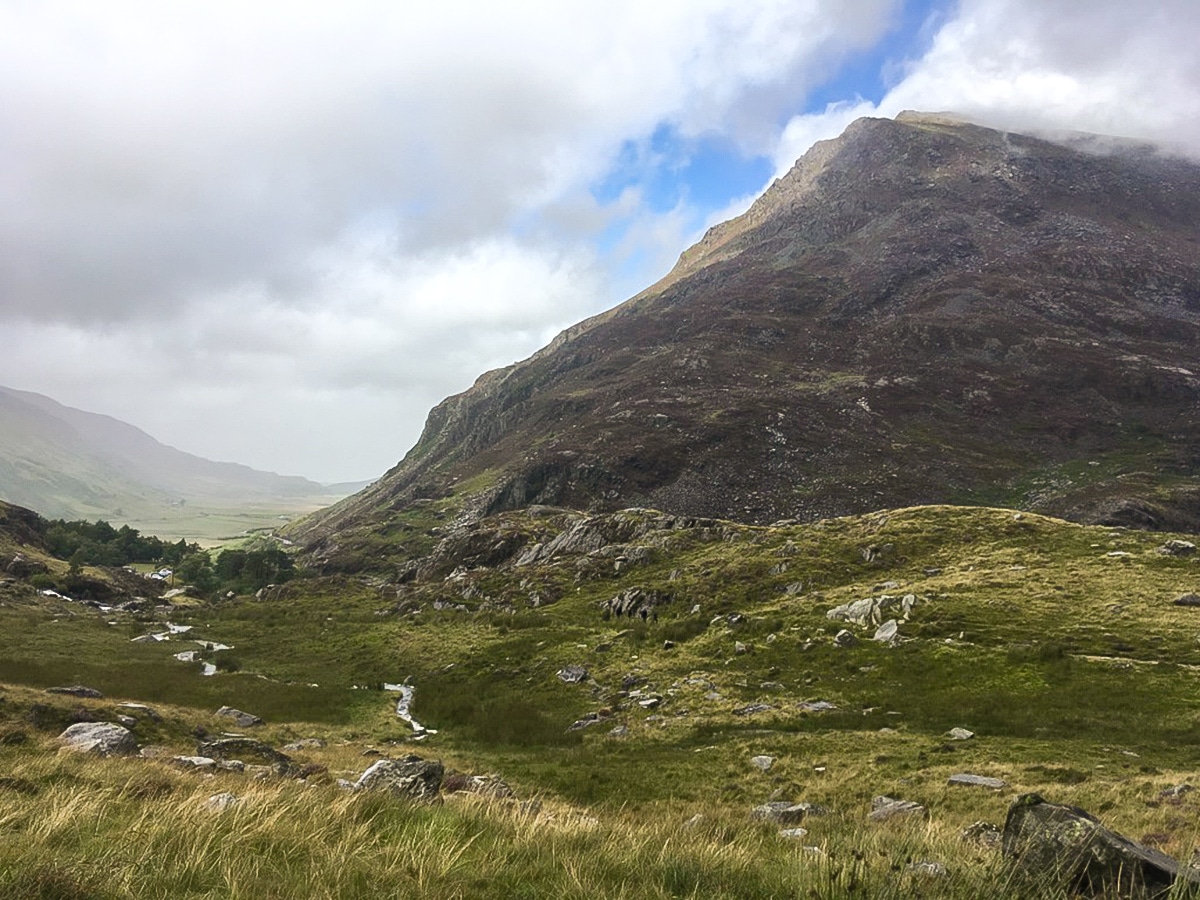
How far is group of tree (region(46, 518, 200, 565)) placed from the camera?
4793 inches

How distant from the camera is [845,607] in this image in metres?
44.5

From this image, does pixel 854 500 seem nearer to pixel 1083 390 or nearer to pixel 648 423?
pixel 648 423

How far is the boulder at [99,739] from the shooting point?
1619 cm

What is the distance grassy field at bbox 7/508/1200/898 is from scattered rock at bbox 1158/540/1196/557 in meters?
0.94

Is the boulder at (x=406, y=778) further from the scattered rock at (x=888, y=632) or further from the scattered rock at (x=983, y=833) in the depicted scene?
the scattered rock at (x=888, y=632)

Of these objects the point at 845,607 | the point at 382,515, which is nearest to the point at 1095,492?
the point at 845,607

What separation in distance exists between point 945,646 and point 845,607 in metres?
8.86

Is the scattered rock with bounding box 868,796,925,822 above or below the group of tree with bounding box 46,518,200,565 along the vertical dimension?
above

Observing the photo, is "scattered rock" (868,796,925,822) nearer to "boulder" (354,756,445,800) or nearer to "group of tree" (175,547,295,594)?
"boulder" (354,756,445,800)

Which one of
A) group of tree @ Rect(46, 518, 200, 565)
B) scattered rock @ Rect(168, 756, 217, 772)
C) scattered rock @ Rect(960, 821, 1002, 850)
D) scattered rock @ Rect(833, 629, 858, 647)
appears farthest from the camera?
group of tree @ Rect(46, 518, 200, 565)

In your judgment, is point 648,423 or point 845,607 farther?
point 648,423

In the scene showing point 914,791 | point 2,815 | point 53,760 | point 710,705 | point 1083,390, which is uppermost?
point 1083,390

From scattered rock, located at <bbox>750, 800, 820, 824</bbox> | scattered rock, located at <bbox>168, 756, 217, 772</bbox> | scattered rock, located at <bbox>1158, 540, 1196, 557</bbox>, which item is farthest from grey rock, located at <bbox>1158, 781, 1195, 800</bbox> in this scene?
scattered rock, located at <bbox>1158, 540, 1196, 557</bbox>

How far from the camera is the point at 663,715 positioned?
33.7m
